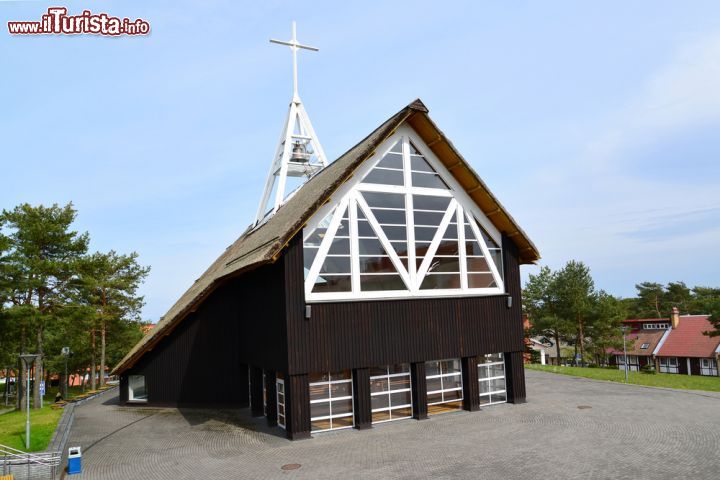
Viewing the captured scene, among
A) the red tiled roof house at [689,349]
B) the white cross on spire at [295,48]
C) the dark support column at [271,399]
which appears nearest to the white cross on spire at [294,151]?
the white cross on spire at [295,48]

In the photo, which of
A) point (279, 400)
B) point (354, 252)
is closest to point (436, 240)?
point (354, 252)

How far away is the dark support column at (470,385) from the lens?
19812 mm

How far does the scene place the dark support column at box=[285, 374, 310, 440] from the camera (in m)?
16.6

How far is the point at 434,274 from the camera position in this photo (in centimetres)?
1952

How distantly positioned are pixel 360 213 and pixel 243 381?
10.8 meters

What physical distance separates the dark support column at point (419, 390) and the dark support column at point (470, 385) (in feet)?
6.69

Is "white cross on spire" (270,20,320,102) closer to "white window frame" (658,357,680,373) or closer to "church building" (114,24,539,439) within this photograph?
"church building" (114,24,539,439)

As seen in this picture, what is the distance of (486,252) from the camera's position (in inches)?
820

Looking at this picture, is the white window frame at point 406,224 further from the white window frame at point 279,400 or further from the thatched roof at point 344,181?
the white window frame at point 279,400

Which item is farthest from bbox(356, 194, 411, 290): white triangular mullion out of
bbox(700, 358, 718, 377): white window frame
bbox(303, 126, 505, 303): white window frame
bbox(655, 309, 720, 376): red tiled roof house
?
bbox(700, 358, 718, 377): white window frame

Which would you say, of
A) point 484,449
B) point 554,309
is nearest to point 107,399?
point 484,449

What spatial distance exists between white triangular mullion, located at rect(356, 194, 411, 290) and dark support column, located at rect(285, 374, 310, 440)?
5.21 metres

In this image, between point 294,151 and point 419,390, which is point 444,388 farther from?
point 294,151

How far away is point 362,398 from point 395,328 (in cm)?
277
